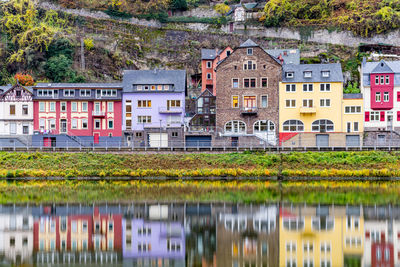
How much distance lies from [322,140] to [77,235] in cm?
4127

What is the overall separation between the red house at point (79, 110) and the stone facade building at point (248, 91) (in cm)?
1235

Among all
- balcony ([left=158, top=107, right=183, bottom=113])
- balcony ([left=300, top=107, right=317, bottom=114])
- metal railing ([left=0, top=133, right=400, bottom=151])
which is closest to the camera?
metal railing ([left=0, top=133, right=400, bottom=151])

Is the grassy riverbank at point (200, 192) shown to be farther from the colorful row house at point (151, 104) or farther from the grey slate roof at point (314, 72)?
the grey slate roof at point (314, 72)

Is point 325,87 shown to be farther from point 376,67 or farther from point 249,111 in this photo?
point 249,111

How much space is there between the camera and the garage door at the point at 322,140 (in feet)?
215

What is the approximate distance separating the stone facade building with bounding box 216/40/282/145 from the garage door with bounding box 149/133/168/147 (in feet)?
20.6

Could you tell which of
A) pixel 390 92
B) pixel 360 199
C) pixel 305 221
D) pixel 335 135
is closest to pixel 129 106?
pixel 335 135

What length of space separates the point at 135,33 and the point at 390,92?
45.2 m

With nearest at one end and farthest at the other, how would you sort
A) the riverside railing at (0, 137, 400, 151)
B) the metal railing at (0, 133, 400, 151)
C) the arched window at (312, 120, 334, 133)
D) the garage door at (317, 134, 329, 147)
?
the riverside railing at (0, 137, 400, 151) → the metal railing at (0, 133, 400, 151) → the garage door at (317, 134, 329, 147) → the arched window at (312, 120, 334, 133)

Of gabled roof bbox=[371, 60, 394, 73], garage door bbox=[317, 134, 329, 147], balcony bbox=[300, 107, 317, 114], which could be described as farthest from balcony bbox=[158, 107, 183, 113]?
gabled roof bbox=[371, 60, 394, 73]

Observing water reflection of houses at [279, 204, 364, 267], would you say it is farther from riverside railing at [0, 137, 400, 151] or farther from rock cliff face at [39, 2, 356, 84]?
Answer: rock cliff face at [39, 2, 356, 84]

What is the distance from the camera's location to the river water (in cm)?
2483

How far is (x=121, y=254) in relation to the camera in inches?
1029

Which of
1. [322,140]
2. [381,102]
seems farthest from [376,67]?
[322,140]
